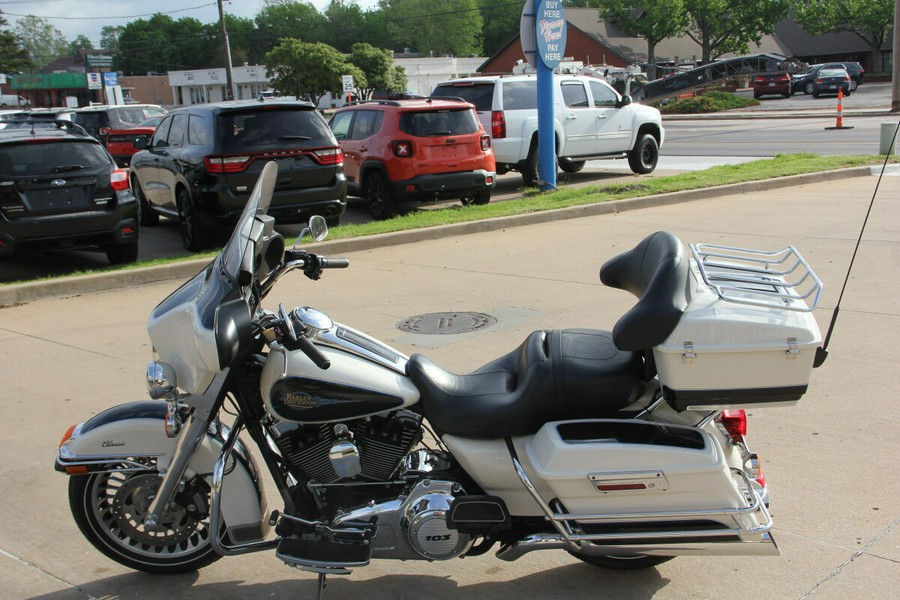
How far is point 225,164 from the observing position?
35.2ft

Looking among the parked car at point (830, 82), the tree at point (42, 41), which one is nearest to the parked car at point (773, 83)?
the parked car at point (830, 82)

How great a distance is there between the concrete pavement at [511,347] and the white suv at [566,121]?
351cm

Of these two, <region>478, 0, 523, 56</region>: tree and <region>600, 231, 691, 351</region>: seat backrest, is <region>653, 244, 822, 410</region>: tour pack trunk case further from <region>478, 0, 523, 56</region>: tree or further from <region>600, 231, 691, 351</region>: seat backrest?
<region>478, 0, 523, 56</region>: tree

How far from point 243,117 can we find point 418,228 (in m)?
2.48

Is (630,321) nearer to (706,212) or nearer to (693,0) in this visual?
(706,212)

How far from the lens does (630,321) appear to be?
3055 mm

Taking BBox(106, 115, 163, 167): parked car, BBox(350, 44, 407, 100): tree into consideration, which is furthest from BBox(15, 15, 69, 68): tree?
BBox(106, 115, 163, 167): parked car

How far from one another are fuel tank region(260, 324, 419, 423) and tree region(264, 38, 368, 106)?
4556 cm

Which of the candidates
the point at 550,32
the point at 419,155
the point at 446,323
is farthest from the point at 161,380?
the point at 550,32

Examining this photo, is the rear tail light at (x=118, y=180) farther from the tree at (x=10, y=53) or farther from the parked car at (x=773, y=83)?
the tree at (x=10, y=53)

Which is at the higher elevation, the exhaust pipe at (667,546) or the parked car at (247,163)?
the parked car at (247,163)

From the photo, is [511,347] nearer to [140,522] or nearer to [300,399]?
[140,522]

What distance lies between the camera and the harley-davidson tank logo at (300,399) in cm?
321

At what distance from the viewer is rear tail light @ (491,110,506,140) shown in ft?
50.5
